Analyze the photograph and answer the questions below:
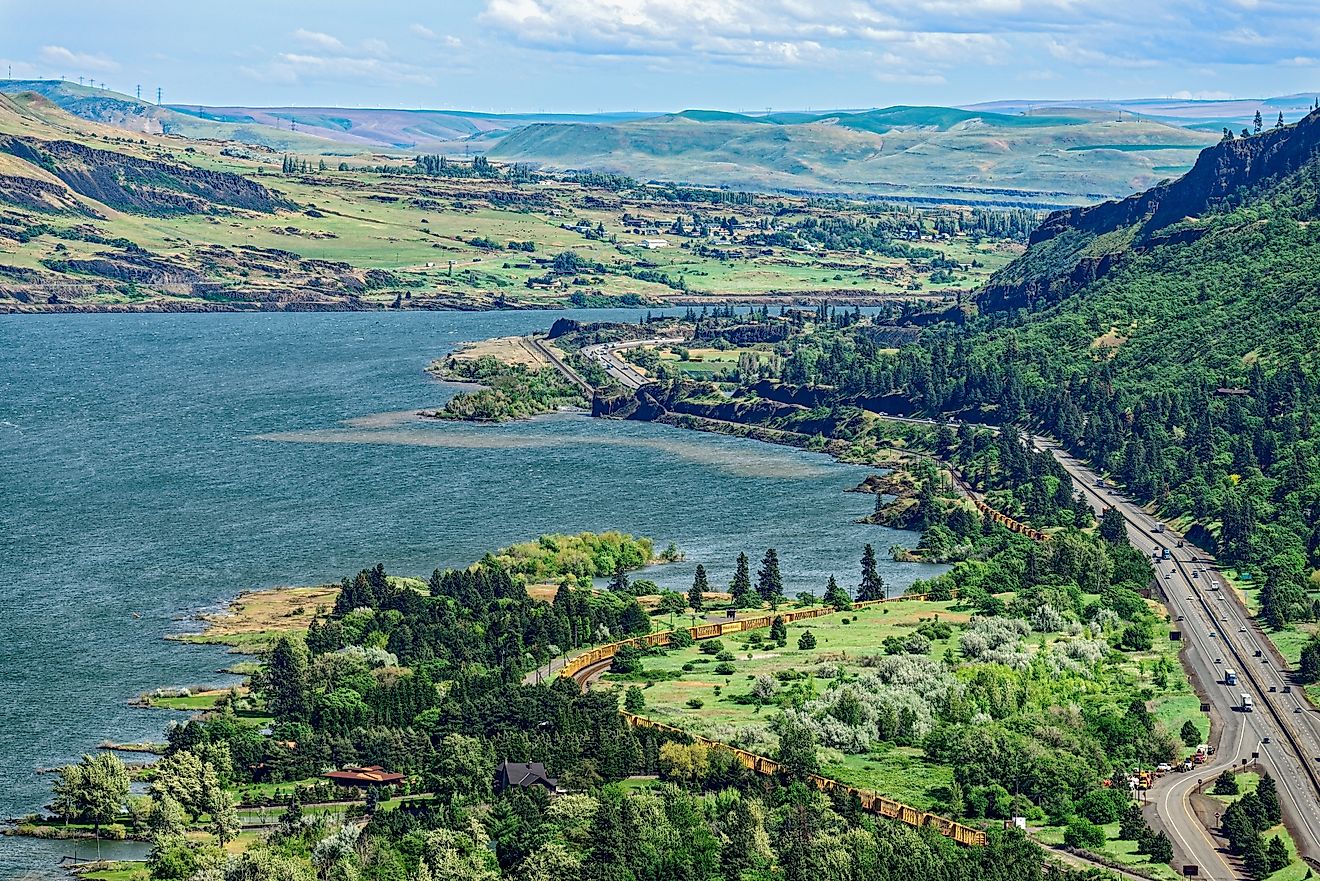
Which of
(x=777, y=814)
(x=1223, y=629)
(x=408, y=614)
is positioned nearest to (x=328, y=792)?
(x=777, y=814)

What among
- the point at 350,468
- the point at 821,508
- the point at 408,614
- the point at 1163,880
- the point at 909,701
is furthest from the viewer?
the point at 350,468

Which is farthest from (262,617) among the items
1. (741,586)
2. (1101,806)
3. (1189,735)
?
(1101,806)

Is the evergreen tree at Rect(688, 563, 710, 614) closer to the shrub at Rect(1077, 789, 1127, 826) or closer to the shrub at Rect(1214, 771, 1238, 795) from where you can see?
the shrub at Rect(1214, 771, 1238, 795)

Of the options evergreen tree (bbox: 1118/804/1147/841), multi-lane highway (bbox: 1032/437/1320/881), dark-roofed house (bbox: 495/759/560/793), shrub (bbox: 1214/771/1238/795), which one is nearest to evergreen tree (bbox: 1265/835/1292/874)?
multi-lane highway (bbox: 1032/437/1320/881)

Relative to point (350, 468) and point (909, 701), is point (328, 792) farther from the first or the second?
point (350, 468)

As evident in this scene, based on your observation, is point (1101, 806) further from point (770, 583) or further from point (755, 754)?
point (770, 583)

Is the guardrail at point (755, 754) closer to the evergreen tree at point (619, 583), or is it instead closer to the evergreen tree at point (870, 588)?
the evergreen tree at point (870, 588)
